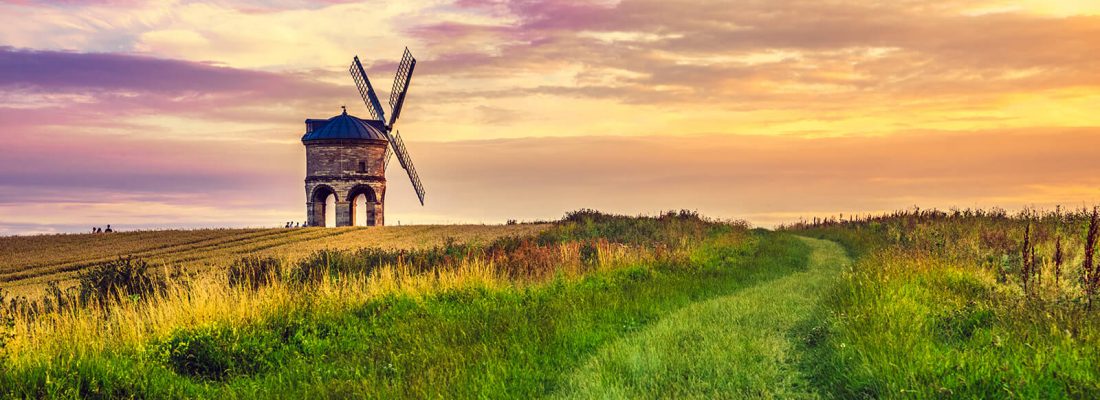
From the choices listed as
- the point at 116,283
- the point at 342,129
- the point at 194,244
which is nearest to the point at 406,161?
the point at 342,129

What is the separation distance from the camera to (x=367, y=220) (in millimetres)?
50750

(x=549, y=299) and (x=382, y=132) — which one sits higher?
(x=382, y=132)

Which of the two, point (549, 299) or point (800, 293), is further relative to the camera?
point (800, 293)

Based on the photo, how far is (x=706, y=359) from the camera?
8.59 metres

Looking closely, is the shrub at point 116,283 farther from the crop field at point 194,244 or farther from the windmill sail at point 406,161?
the windmill sail at point 406,161

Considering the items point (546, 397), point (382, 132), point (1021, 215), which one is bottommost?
point (546, 397)

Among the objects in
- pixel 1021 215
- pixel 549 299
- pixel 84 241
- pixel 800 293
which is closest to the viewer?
pixel 549 299

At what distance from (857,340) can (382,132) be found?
1886 inches

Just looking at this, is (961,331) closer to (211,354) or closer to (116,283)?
(211,354)

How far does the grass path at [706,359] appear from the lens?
7.67m

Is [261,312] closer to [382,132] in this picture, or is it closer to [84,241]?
[84,241]

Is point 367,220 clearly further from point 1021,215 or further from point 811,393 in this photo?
point 811,393

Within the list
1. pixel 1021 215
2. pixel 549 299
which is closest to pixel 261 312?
pixel 549 299

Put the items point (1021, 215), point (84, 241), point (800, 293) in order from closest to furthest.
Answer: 1. point (800, 293)
2. point (1021, 215)
3. point (84, 241)
